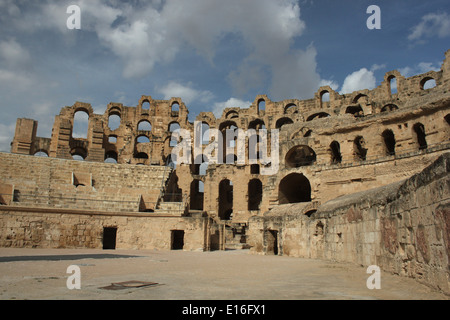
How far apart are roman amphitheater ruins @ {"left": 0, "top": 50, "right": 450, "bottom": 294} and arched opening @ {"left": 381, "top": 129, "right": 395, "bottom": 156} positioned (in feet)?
A: 0.31

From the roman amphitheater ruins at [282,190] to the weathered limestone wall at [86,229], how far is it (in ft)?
0.16

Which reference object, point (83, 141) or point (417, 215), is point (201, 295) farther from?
point (83, 141)

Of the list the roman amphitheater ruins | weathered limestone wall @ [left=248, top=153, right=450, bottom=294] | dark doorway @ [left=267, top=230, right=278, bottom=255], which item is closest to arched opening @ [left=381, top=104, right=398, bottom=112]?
the roman amphitheater ruins

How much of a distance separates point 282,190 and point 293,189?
1.87m

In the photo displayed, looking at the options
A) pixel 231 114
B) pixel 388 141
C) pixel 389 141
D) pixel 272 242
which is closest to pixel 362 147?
pixel 389 141

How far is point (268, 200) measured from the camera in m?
24.5

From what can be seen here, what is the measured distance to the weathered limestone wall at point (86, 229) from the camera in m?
16.2

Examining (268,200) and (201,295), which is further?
(268,200)

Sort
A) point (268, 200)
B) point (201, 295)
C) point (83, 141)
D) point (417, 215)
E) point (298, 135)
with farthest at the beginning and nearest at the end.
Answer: point (83, 141)
point (298, 135)
point (268, 200)
point (417, 215)
point (201, 295)

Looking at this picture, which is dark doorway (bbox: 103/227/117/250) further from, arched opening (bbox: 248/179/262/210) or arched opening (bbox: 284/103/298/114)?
arched opening (bbox: 284/103/298/114)

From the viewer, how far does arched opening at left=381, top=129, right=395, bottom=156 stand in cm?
2195

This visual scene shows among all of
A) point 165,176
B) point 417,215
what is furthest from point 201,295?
point 165,176
